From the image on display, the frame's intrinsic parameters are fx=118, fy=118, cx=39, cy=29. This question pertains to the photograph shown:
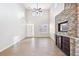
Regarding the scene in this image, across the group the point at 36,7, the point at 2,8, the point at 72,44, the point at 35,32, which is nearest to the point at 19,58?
the point at 72,44

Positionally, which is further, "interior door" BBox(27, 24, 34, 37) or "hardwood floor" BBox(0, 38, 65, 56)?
"interior door" BBox(27, 24, 34, 37)

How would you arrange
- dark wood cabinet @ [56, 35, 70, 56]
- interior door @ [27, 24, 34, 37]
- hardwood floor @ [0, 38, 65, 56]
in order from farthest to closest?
interior door @ [27, 24, 34, 37] → hardwood floor @ [0, 38, 65, 56] → dark wood cabinet @ [56, 35, 70, 56]

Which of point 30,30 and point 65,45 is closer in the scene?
point 65,45

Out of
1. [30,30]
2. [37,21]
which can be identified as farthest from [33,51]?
[37,21]

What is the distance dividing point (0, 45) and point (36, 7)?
5.02 meters

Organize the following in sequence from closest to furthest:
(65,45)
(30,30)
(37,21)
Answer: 1. (65,45)
2. (30,30)
3. (37,21)

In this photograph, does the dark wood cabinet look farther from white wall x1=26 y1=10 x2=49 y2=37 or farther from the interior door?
the interior door

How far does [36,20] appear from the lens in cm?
1136

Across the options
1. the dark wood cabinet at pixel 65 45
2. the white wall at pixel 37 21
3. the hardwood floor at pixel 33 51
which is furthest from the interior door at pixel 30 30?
the dark wood cabinet at pixel 65 45

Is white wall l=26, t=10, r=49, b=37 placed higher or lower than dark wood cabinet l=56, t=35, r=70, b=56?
higher

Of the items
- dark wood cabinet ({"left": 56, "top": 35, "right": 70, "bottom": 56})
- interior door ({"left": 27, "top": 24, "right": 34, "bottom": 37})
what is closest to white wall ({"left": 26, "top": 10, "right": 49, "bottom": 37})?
interior door ({"left": 27, "top": 24, "right": 34, "bottom": 37})

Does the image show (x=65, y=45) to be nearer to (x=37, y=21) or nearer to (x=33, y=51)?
(x=33, y=51)

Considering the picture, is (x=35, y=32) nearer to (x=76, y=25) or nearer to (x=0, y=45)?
(x=0, y=45)

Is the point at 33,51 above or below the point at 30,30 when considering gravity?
below
